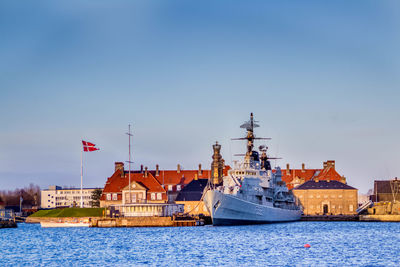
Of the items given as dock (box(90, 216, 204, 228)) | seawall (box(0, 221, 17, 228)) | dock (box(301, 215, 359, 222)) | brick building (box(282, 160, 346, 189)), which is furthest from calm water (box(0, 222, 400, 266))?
brick building (box(282, 160, 346, 189))

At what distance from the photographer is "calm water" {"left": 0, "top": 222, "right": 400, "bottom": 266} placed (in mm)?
51219

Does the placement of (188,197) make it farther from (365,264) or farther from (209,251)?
(365,264)

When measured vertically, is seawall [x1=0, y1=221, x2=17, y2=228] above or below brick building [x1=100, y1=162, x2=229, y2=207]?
below

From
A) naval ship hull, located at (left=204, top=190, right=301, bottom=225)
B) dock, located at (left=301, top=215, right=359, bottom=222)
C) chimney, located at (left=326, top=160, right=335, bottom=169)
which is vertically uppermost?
chimney, located at (left=326, top=160, right=335, bottom=169)

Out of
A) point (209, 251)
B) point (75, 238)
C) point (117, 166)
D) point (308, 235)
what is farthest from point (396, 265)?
point (117, 166)

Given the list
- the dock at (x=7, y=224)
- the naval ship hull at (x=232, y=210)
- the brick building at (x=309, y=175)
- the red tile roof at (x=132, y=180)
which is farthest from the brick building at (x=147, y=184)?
the naval ship hull at (x=232, y=210)

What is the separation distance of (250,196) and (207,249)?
38.4 m

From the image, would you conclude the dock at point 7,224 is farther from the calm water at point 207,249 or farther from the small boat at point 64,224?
the calm water at point 207,249

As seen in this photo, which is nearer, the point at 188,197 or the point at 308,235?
the point at 308,235

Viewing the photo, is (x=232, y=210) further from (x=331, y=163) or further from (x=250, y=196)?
(x=331, y=163)

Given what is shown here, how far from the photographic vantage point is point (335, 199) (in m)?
134

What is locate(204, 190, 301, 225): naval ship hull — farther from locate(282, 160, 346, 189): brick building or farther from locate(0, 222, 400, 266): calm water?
locate(282, 160, 346, 189): brick building

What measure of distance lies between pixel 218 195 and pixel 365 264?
139 ft

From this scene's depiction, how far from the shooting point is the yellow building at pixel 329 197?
439 ft
